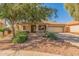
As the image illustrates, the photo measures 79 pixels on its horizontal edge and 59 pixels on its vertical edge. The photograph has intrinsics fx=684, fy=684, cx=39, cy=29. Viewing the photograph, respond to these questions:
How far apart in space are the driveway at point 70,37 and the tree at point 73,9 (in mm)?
266

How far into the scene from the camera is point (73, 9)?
10391 mm

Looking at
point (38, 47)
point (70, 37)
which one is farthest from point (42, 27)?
A: point (70, 37)

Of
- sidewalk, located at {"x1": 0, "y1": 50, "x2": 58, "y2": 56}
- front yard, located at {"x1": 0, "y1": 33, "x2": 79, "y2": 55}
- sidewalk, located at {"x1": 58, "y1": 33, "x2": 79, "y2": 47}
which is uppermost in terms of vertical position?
sidewalk, located at {"x1": 58, "y1": 33, "x2": 79, "y2": 47}

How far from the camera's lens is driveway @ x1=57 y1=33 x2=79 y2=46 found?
34.0ft

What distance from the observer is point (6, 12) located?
10.4 metres

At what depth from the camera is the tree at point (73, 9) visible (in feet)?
33.9

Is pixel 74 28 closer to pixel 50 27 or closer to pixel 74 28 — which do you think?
pixel 74 28

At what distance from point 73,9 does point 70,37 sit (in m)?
0.43

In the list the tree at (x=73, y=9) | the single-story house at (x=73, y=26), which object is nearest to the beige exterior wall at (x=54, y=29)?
the single-story house at (x=73, y=26)

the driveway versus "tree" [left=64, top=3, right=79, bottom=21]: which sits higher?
"tree" [left=64, top=3, right=79, bottom=21]

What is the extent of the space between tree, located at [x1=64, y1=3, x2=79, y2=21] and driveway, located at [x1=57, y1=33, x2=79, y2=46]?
0.87ft

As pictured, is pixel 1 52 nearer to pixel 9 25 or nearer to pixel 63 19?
pixel 9 25

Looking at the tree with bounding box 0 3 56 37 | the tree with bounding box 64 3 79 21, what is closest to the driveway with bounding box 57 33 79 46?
the tree with bounding box 64 3 79 21

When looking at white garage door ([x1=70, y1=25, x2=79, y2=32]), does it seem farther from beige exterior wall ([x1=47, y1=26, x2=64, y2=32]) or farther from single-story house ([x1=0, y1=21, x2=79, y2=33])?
beige exterior wall ([x1=47, y1=26, x2=64, y2=32])
